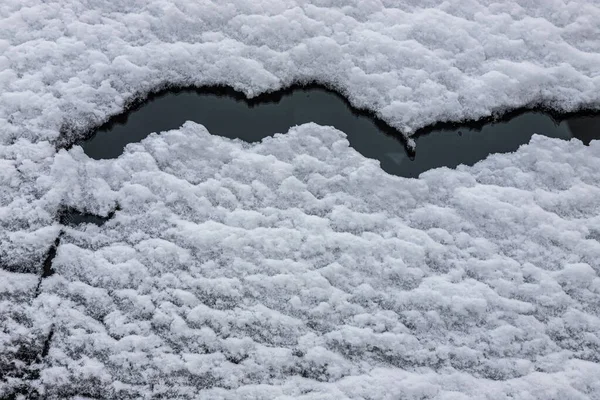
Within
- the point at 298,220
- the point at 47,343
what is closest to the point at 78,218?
the point at 47,343

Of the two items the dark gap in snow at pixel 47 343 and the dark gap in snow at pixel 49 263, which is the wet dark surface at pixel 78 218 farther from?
the dark gap in snow at pixel 47 343

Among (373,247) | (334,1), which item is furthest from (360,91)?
(373,247)

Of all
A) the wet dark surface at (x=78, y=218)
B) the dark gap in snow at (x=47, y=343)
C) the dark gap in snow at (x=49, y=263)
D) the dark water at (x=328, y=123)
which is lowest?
the dark gap in snow at (x=47, y=343)

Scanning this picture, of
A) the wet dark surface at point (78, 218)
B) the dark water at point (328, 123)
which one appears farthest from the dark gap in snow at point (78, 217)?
the dark water at point (328, 123)

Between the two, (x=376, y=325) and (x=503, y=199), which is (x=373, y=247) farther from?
(x=503, y=199)

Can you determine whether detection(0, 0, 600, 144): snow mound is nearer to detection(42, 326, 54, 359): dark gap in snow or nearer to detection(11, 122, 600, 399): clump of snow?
detection(11, 122, 600, 399): clump of snow

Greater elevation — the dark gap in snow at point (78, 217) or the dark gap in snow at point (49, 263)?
the dark gap in snow at point (78, 217)
